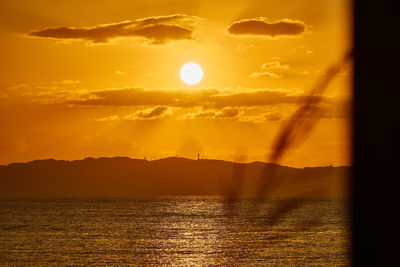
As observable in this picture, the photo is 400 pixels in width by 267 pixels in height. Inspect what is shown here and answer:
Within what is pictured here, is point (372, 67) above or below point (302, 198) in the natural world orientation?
above

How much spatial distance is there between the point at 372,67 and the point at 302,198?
548mm

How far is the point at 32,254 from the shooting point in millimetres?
58156

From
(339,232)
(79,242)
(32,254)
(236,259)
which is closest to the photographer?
(236,259)

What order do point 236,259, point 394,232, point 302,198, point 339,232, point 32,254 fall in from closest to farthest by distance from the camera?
point 394,232 < point 302,198 < point 236,259 < point 32,254 < point 339,232

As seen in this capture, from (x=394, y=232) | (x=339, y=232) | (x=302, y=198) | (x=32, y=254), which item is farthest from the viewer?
(x=339, y=232)

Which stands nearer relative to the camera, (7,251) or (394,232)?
(394,232)

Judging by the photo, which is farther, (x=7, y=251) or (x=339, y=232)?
(x=339, y=232)

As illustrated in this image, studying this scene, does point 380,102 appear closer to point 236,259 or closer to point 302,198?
point 302,198

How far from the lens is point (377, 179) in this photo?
178 centimetres

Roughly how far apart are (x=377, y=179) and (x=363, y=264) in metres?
0.22

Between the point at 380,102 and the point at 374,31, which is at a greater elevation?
the point at 374,31

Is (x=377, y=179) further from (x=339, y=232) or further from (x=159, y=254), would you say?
(x=339, y=232)

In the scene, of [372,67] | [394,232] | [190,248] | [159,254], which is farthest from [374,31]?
[190,248]

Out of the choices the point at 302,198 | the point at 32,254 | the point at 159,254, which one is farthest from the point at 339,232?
the point at 302,198
